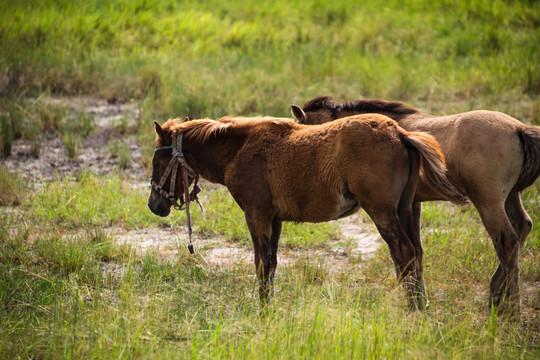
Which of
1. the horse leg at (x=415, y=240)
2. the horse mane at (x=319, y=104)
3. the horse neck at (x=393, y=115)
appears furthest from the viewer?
the horse mane at (x=319, y=104)

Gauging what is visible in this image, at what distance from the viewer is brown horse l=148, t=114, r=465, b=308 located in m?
4.91

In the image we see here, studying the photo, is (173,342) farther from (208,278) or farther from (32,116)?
(32,116)

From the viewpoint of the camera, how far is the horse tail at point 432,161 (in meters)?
4.78

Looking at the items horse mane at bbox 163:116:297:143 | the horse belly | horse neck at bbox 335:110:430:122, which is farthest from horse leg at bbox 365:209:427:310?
horse neck at bbox 335:110:430:122

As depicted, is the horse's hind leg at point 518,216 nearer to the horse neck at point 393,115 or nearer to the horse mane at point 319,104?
the horse neck at point 393,115

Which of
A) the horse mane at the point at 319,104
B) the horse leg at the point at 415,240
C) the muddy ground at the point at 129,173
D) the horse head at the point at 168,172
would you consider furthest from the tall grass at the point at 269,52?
the horse leg at the point at 415,240

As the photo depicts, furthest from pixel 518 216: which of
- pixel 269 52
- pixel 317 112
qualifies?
pixel 269 52

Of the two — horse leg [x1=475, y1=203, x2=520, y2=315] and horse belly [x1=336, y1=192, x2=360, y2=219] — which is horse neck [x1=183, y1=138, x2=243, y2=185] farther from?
horse leg [x1=475, y1=203, x2=520, y2=315]

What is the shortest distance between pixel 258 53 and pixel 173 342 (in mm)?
10584

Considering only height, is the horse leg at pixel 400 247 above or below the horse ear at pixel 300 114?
below

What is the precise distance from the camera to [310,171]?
208 inches

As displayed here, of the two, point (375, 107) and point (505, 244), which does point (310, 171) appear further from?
point (505, 244)

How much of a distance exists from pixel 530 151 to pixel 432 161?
4.10 feet

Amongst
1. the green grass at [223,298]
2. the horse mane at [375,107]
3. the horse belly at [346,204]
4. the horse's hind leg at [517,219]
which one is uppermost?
the horse mane at [375,107]
